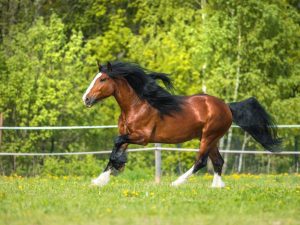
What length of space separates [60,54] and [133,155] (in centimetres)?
426

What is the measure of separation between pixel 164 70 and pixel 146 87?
13164mm

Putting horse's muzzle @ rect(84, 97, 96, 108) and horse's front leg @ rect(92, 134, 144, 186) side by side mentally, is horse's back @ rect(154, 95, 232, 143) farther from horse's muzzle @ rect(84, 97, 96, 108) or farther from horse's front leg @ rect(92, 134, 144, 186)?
horse's muzzle @ rect(84, 97, 96, 108)

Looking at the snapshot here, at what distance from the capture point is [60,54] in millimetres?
24312

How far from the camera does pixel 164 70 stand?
25.6 m

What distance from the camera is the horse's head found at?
12258 millimetres

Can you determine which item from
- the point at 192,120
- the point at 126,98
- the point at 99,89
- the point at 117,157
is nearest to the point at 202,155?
the point at 192,120

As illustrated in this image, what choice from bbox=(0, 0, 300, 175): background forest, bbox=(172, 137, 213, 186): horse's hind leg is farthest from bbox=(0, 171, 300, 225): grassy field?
bbox=(0, 0, 300, 175): background forest

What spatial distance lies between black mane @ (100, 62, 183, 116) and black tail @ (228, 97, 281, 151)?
1409 millimetres

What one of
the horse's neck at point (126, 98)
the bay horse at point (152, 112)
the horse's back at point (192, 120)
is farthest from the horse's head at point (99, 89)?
the horse's back at point (192, 120)

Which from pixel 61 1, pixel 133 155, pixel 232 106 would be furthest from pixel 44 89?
pixel 232 106

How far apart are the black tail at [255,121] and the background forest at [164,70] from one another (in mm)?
7391

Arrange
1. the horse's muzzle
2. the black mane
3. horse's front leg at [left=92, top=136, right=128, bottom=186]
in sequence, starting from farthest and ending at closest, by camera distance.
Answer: the black mane → the horse's muzzle → horse's front leg at [left=92, top=136, right=128, bottom=186]

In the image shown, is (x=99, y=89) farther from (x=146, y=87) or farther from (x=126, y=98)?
(x=146, y=87)

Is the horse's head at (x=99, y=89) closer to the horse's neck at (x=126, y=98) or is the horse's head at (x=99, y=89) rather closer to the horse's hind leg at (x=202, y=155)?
the horse's neck at (x=126, y=98)
